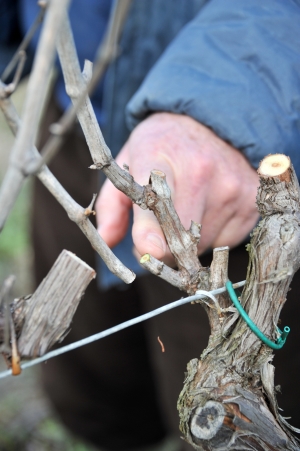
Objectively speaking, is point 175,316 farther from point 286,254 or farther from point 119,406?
point 119,406

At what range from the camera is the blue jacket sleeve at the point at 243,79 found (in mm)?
1137

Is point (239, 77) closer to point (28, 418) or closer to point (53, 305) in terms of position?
point (53, 305)

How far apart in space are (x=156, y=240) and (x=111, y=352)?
53.6 inches

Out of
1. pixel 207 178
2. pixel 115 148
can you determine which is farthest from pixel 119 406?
pixel 207 178

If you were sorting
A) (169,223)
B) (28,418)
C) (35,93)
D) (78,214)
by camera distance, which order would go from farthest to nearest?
1. (28,418)
2. (169,223)
3. (78,214)
4. (35,93)

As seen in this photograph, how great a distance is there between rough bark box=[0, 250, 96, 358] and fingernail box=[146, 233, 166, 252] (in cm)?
15

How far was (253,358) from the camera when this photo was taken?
83cm

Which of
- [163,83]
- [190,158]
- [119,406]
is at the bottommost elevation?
[119,406]

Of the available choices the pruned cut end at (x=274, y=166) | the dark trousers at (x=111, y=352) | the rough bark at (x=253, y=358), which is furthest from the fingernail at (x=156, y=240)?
the dark trousers at (x=111, y=352)

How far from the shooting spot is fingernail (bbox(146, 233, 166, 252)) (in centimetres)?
90

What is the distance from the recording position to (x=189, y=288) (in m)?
0.87

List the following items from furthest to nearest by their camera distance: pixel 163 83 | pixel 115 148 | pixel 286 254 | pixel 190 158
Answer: pixel 115 148
pixel 163 83
pixel 190 158
pixel 286 254

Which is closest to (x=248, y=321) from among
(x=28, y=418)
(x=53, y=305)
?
(x=53, y=305)

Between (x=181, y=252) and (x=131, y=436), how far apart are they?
195 centimetres
